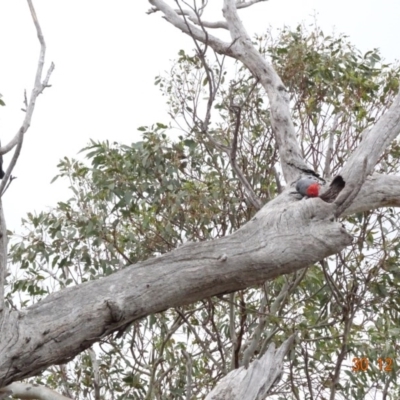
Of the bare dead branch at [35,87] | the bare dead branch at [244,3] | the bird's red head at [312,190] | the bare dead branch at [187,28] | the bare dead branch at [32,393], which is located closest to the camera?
the bare dead branch at [35,87]

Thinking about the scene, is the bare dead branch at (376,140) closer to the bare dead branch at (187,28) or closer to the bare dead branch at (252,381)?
the bare dead branch at (252,381)

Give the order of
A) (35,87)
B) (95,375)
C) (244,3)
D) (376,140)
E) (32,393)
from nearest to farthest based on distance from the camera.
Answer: (35,87), (376,140), (32,393), (244,3), (95,375)

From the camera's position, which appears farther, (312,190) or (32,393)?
(32,393)

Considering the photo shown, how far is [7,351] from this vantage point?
2455 millimetres

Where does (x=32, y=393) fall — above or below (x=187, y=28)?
below

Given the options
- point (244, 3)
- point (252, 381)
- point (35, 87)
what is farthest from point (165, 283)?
point (244, 3)

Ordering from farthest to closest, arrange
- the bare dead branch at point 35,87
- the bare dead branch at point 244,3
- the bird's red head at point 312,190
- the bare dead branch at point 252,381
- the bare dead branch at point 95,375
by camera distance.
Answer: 1. the bare dead branch at point 95,375
2. the bare dead branch at point 244,3
3. the bird's red head at point 312,190
4. the bare dead branch at point 252,381
5. the bare dead branch at point 35,87

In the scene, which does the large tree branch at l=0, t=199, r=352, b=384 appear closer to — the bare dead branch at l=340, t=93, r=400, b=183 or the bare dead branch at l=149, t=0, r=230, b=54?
the bare dead branch at l=340, t=93, r=400, b=183

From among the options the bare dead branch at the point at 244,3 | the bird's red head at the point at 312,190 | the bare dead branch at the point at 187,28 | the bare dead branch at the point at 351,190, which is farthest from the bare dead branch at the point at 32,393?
the bare dead branch at the point at 244,3

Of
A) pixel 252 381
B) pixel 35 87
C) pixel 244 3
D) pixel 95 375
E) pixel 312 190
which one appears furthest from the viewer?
pixel 95 375

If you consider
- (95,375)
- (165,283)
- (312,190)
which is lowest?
(165,283)

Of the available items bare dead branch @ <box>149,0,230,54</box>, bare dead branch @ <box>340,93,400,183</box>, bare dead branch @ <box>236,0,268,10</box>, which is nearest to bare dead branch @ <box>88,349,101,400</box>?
bare dead branch @ <box>149,0,230,54</box>

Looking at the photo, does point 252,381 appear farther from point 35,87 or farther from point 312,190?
point 35,87

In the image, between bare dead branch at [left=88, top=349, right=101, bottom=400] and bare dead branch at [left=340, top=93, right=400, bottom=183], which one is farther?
bare dead branch at [left=88, top=349, right=101, bottom=400]
